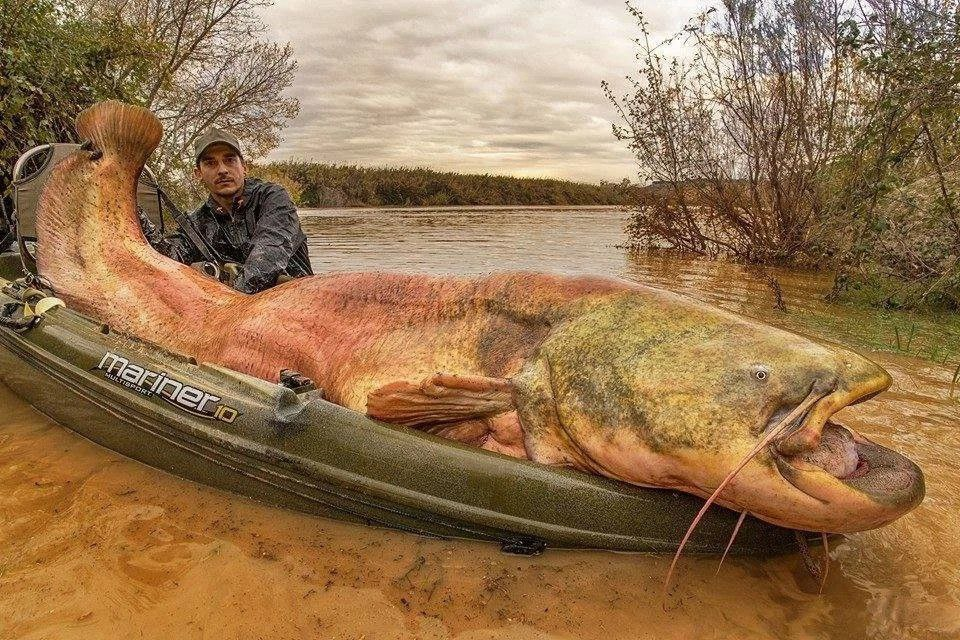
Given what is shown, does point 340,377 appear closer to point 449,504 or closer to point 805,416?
point 449,504

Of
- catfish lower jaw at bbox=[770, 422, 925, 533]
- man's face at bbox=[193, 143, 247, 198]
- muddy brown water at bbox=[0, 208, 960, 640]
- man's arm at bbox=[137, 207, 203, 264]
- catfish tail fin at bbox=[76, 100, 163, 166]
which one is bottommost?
muddy brown water at bbox=[0, 208, 960, 640]

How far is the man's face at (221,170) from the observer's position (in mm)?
4508

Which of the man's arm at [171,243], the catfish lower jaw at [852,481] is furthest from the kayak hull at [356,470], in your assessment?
the man's arm at [171,243]

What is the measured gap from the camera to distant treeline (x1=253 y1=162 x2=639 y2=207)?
44.1m

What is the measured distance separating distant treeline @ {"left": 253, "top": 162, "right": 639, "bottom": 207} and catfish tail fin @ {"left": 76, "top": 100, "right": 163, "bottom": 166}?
37.7 metres

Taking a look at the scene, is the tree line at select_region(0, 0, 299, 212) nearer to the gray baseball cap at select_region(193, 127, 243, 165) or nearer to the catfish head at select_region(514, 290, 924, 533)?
the gray baseball cap at select_region(193, 127, 243, 165)

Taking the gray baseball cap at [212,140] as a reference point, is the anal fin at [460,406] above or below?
below

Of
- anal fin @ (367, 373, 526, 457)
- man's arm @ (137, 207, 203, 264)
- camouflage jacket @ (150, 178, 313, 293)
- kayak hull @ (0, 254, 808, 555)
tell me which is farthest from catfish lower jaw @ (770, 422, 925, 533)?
man's arm @ (137, 207, 203, 264)

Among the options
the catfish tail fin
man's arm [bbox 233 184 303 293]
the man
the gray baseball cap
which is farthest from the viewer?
the gray baseball cap

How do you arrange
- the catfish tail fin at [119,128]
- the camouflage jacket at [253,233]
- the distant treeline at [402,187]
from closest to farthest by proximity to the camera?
the catfish tail fin at [119,128]
the camouflage jacket at [253,233]
the distant treeline at [402,187]

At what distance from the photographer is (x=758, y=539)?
1.99 m

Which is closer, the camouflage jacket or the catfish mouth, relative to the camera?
the catfish mouth

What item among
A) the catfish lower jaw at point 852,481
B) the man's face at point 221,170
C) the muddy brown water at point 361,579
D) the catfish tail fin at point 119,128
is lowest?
the muddy brown water at point 361,579

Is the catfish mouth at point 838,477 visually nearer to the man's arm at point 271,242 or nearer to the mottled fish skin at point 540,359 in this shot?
the mottled fish skin at point 540,359
